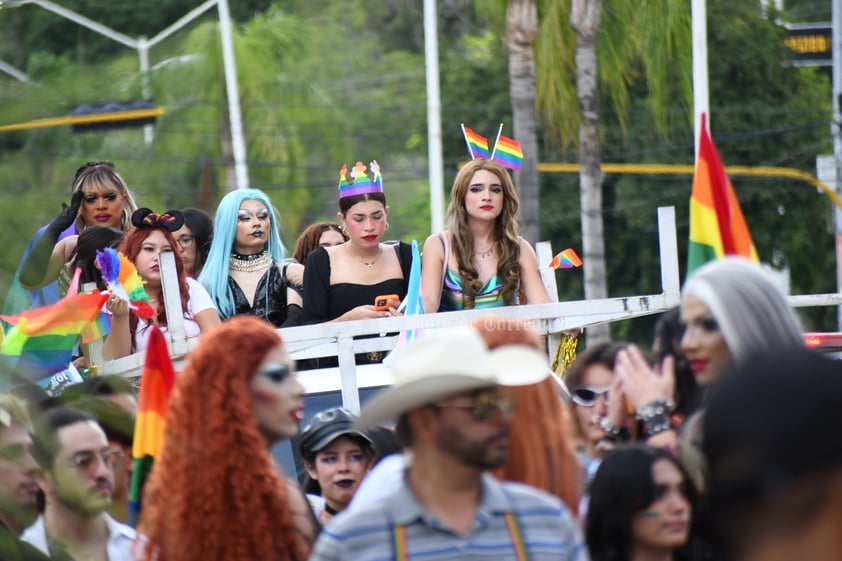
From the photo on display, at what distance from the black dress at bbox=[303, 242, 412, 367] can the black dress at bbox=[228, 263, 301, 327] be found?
0.37 m

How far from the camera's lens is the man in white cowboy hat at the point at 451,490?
3.45 m

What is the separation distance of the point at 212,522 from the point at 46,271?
102 cm

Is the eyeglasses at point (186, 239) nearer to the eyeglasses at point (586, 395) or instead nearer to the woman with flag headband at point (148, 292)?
the woman with flag headband at point (148, 292)

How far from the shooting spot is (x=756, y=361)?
87.9 inches

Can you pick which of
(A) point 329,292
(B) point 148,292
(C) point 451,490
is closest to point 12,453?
(C) point 451,490

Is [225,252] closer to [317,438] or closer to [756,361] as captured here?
[317,438]

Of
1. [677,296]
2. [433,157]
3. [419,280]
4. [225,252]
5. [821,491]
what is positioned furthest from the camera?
[433,157]

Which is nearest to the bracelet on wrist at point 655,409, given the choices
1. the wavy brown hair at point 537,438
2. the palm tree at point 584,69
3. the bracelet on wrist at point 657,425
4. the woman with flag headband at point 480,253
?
the bracelet on wrist at point 657,425

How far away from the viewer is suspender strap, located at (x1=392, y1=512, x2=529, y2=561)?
3.44 m

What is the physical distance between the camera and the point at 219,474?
3732mm

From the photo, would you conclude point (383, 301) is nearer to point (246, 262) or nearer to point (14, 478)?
point (246, 262)

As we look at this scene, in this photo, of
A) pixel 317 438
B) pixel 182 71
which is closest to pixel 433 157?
pixel 182 71

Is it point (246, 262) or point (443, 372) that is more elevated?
point (246, 262)

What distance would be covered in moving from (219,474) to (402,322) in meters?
2.44
